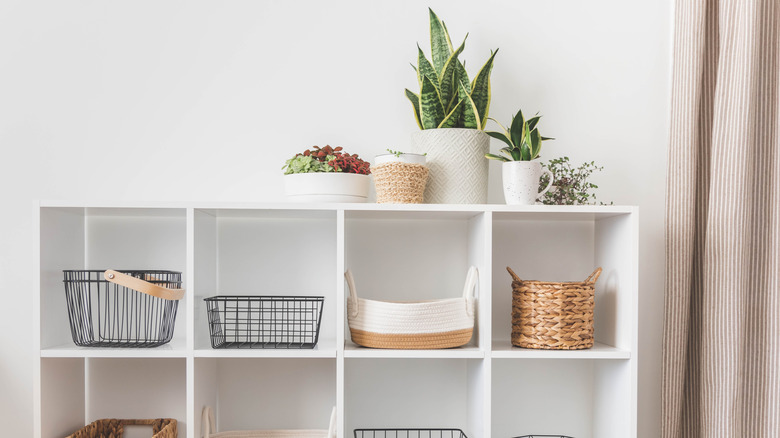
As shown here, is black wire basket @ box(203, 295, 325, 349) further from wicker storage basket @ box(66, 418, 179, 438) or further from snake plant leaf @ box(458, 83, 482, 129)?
snake plant leaf @ box(458, 83, 482, 129)

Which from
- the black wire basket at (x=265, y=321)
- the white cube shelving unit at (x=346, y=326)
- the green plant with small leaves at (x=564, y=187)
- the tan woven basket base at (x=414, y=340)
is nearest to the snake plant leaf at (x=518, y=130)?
the green plant with small leaves at (x=564, y=187)

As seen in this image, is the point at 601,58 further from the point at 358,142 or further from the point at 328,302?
the point at 328,302

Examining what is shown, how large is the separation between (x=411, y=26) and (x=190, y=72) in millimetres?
616

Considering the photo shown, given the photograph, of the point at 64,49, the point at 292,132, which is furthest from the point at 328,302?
the point at 64,49

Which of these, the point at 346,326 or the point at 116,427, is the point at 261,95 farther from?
the point at 116,427

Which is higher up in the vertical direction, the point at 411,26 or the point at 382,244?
the point at 411,26

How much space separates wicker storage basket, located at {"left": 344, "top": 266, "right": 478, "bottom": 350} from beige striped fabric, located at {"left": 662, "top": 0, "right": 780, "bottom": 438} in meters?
0.57

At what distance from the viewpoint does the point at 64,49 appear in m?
1.68

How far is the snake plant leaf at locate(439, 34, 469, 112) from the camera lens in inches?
61.4

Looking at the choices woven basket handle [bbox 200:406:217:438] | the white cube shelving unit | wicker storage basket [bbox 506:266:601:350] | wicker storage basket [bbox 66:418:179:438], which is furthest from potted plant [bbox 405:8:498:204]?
wicker storage basket [bbox 66:418:179:438]

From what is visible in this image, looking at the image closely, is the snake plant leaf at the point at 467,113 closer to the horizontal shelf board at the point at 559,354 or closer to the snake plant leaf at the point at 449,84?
the snake plant leaf at the point at 449,84

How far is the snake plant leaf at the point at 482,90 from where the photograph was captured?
5.19 feet

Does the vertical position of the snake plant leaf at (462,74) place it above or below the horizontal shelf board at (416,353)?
above

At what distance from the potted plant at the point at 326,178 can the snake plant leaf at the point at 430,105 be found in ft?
0.63
